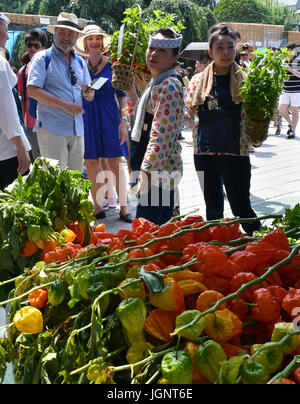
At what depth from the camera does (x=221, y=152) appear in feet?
13.2

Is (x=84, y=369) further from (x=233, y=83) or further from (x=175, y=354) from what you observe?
(x=233, y=83)

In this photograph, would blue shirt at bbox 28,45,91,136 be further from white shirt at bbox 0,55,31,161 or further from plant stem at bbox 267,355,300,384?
plant stem at bbox 267,355,300,384

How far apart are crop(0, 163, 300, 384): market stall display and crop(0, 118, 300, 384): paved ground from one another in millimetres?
1949

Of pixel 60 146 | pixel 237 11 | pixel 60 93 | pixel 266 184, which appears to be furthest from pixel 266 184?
pixel 237 11

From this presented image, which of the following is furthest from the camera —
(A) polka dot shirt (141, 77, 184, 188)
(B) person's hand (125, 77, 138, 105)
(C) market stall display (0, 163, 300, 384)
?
(B) person's hand (125, 77, 138, 105)

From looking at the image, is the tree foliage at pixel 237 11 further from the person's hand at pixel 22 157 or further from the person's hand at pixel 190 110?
the person's hand at pixel 22 157

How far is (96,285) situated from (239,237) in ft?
1.84

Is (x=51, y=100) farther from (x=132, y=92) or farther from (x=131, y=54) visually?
(x=131, y=54)

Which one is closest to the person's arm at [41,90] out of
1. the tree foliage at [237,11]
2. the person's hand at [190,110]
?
the person's hand at [190,110]

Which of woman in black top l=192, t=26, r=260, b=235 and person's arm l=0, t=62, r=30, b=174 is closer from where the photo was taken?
person's arm l=0, t=62, r=30, b=174

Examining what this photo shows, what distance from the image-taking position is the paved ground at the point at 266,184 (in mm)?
5844

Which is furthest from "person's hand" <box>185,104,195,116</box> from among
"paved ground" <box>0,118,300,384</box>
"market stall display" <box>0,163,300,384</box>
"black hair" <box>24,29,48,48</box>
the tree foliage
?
the tree foliage

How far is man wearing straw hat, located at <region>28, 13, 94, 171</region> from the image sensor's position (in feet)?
15.0

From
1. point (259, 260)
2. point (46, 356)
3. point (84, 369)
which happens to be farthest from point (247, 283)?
point (46, 356)
